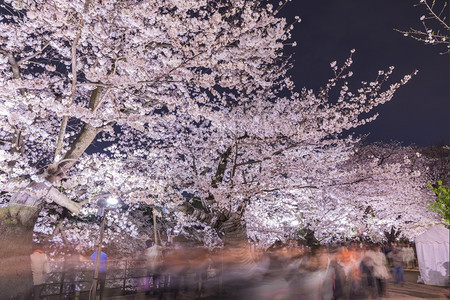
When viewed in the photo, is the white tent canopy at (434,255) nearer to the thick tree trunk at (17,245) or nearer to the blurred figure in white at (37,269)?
the blurred figure in white at (37,269)

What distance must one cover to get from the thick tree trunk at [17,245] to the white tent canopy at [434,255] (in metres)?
14.3

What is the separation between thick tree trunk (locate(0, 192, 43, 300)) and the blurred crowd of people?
0.57 metres

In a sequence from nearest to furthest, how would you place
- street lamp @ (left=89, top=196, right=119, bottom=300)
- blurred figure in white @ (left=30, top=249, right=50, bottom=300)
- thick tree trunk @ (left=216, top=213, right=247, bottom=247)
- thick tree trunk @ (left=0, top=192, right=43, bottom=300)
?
thick tree trunk @ (left=0, top=192, right=43, bottom=300), blurred figure in white @ (left=30, top=249, right=50, bottom=300), street lamp @ (left=89, top=196, right=119, bottom=300), thick tree trunk @ (left=216, top=213, right=247, bottom=247)

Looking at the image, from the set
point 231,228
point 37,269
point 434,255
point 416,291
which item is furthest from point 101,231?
point 434,255

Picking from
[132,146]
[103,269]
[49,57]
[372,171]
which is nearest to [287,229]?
[372,171]

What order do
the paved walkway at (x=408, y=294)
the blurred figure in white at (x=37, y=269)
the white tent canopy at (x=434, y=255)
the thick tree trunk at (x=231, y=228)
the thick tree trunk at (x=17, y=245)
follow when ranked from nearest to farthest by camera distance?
1. the thick tree trunk at (x=17, y=245)
2. the blurred figure in white at (x=37, y=269)
3. the paved walkway at (x=408, y=294)
4. the thick tree trunk at (x=231, y=228)
5. the white tent canopy at (x=434, y=255)

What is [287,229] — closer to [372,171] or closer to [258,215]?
[258,215]

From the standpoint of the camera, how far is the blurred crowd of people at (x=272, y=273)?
7.86 metres

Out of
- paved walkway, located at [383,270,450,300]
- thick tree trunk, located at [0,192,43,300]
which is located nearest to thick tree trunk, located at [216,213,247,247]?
paved walkway, located at [383,270,450,300]

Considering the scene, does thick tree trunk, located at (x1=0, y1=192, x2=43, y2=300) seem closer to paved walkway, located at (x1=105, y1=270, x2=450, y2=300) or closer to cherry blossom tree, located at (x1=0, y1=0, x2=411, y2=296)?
cherry blossom tree, located at (x1=0, y1=0, x2=411, y2=296)

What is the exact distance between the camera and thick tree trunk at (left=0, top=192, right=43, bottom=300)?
22.6 feet

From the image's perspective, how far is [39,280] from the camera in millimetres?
7855

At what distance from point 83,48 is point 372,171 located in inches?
453

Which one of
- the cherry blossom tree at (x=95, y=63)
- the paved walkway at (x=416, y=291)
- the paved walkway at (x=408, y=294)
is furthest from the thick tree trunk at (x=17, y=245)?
the paved walkway at (x=416, y=291)
